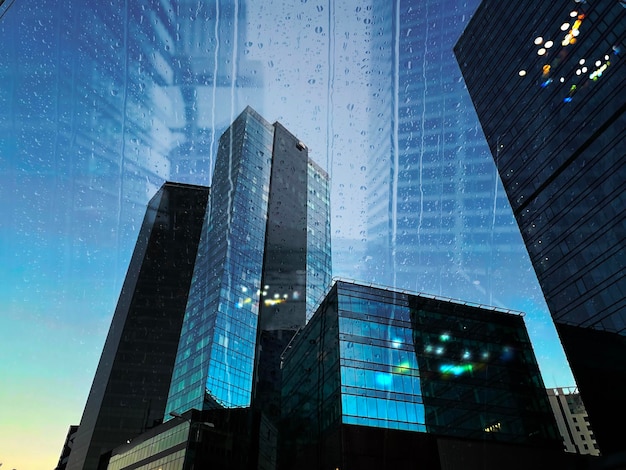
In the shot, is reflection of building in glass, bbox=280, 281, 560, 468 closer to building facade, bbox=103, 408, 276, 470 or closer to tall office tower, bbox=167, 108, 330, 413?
building facade, bbox=103, 408, 276, 470

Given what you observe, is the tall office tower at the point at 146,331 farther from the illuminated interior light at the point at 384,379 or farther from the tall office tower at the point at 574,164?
the tall office tower at the point at 574,164

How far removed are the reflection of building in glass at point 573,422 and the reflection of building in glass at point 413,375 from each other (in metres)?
93.2

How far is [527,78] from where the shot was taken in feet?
177

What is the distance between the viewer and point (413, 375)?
3738 centimetres

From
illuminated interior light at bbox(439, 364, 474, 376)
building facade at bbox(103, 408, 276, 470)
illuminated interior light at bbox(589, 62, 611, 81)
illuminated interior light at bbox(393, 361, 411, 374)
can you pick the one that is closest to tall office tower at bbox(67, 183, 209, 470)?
building facade at bbox(103, 408, 276, 470)

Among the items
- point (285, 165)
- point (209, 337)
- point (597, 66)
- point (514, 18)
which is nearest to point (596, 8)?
point (597, 66)

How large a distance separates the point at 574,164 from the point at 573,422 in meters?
103

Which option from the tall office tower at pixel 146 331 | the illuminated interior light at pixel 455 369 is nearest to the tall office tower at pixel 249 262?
the tall office tower at pixel 146 331

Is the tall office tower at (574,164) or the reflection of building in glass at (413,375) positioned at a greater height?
the tall office tower at (574,164)

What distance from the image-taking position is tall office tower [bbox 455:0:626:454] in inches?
1491

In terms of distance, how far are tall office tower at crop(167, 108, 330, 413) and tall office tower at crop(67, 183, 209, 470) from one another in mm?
32222

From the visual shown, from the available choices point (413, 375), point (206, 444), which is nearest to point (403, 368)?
point (413, 375)

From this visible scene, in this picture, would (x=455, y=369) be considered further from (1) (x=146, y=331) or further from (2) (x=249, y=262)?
(1) (x=146, y=331)

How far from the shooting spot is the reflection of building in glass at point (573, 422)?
369 feet
